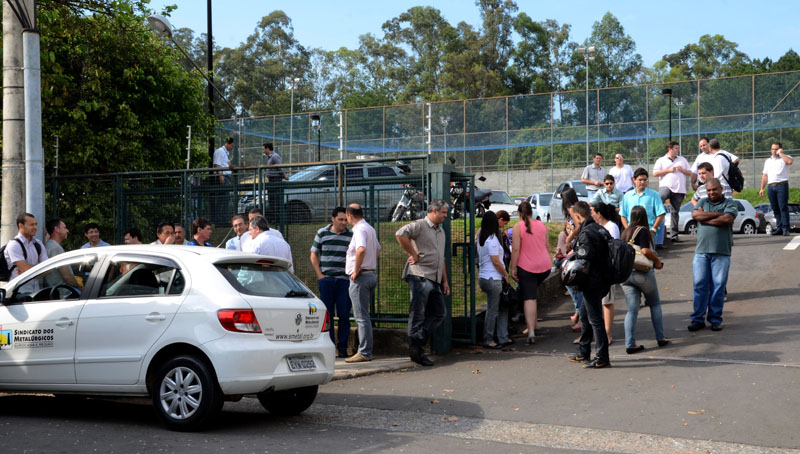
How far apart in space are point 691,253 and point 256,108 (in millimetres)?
67447

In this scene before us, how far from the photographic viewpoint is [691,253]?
54.0ft

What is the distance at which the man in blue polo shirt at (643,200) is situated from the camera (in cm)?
1270

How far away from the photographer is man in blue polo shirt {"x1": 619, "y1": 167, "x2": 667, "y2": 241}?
12.7 meters

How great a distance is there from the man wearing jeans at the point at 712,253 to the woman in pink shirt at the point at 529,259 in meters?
1.95

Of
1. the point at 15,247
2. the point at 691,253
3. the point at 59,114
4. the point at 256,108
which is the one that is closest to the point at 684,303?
the point at 691,253

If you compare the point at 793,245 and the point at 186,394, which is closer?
the point at 186,394

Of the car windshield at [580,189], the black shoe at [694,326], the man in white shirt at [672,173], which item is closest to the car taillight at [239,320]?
the black shoe at [694,326]

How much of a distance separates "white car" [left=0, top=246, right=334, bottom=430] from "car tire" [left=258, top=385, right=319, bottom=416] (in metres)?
0.01

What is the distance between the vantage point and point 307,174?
41.5 feet

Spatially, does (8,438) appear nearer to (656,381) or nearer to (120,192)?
(656,381)

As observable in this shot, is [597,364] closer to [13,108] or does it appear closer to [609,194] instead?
[609,194]

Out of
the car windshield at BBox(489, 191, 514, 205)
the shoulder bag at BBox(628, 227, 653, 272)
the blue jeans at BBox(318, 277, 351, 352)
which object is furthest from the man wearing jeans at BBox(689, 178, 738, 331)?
the car windshield at BBox(489, 191, 514, 205)

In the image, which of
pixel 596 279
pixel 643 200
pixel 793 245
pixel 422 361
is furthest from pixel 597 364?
pixel 793 245

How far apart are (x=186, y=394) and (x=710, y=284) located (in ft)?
23.1
